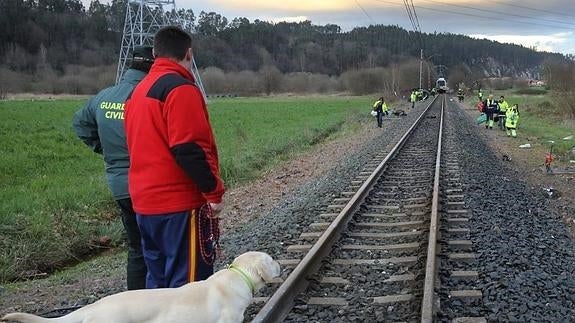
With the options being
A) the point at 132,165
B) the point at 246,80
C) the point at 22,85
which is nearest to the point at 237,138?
the point at 132,165

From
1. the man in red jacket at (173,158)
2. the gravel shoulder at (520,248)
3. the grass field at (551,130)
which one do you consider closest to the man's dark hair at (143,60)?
the man in red jacket at (173,158)

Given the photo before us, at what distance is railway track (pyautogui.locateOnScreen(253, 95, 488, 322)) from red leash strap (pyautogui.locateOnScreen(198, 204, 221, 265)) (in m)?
0.57

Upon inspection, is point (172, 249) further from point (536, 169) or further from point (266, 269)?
point (536, 169)

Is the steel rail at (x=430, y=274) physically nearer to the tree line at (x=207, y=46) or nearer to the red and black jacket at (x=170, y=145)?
the red and black jacket at (x=170, y=145)

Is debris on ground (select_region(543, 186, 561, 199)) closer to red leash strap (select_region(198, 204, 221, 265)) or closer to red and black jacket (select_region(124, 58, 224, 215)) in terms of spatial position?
red leash strap (select_region(198, 204, 221, 265))

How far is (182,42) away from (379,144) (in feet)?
49.1

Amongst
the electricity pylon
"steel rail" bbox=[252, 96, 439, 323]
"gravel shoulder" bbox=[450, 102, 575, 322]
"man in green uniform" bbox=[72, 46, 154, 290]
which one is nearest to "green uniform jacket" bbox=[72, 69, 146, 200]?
"man in green uniform" bbox=[72, 46, 154, 290]

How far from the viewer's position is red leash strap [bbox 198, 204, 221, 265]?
148 inches

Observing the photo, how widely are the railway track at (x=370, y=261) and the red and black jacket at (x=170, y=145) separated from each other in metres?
1.10

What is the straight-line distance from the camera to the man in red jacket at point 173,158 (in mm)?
3406

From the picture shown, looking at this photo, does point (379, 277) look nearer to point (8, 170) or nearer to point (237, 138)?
point (8, 170)

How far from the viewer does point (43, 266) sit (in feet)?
26.8

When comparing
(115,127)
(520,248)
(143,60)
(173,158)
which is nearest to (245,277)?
(173,158)

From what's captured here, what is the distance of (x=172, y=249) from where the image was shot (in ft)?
12.5
